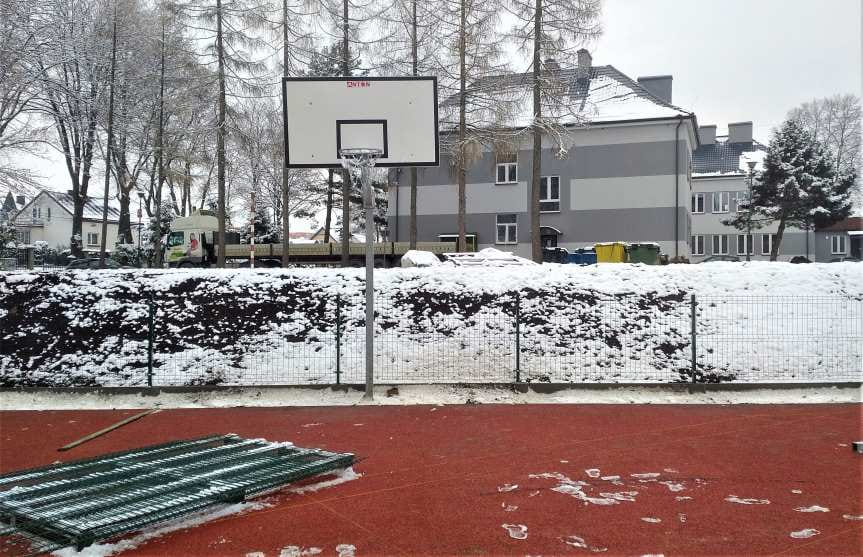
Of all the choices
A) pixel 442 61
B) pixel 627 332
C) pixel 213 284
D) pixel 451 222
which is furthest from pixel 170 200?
pixel 627 332

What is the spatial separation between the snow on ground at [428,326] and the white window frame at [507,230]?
24.6 m

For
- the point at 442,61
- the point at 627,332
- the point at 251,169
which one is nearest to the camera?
the point at 627,332

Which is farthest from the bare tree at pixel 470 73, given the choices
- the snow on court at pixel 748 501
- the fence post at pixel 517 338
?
the snow on court at pixel 748 501

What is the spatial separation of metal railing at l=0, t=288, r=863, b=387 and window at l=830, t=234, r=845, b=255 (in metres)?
44.5

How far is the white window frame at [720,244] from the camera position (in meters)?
48.7

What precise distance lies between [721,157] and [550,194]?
24.4m

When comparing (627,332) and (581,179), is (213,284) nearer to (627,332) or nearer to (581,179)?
(627,332)

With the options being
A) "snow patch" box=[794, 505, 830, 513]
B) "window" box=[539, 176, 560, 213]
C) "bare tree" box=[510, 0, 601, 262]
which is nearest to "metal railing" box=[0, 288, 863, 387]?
"snow patch" box=[794, 505, 830, 513]

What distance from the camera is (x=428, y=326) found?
11078 millimetres

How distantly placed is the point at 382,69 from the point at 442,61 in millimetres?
2320

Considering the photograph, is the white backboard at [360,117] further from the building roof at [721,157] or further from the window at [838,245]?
the window at [838,245]

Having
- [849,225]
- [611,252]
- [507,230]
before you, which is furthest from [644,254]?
[849,225]

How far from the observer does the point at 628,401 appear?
9.71 m

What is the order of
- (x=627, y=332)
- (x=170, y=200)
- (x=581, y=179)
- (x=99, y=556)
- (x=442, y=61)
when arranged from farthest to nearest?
1. (x=170, y=200)
2. (x=581, y=179)
3. (x=442, y=61)
4. (x=627, y=332)
5. (x=99, y=556)
